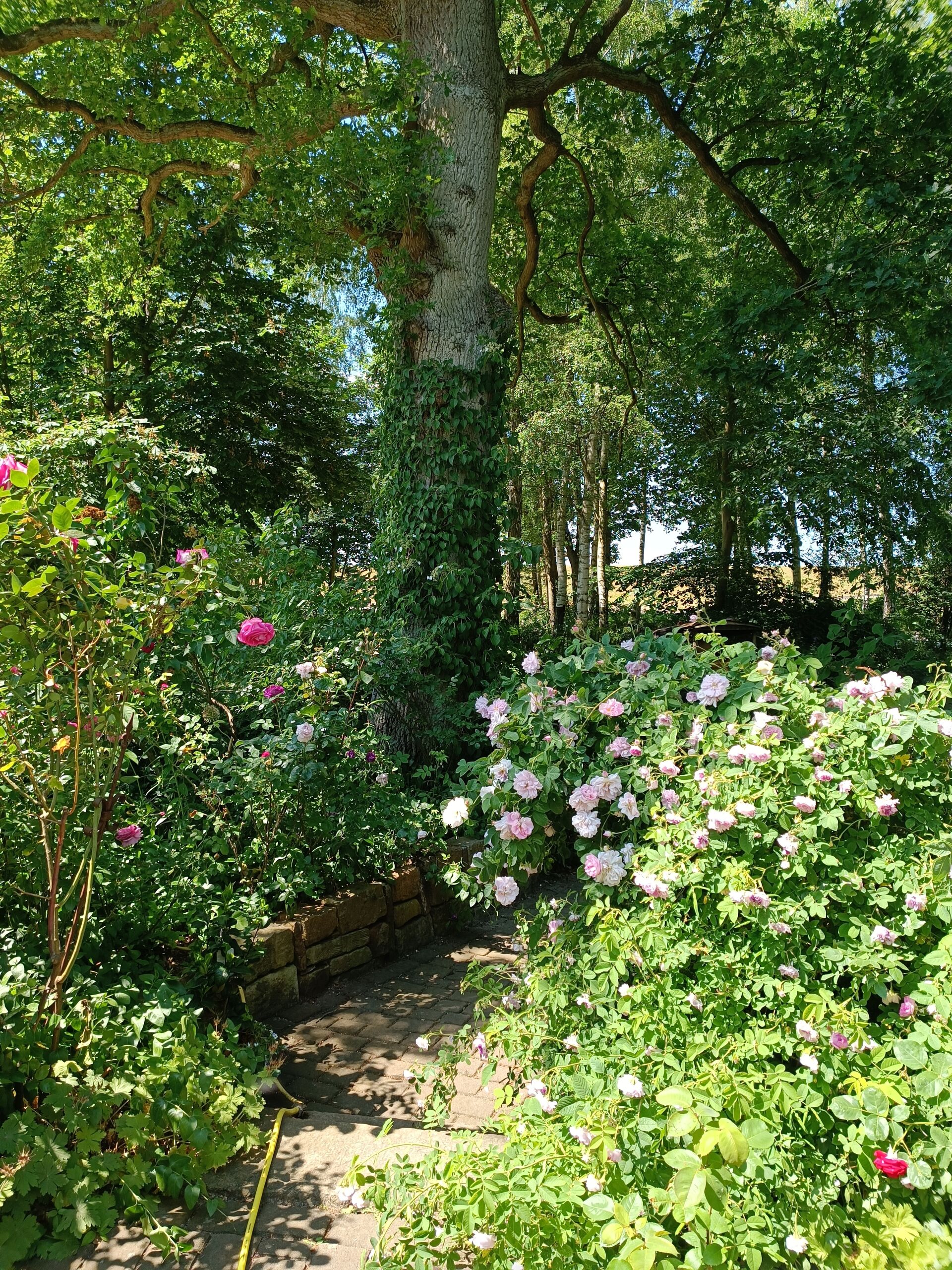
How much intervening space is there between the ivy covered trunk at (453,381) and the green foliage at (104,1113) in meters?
3.56

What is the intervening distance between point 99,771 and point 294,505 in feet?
10.4

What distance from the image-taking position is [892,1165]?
→ 1.59 meters

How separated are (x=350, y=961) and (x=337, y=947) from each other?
0.15m

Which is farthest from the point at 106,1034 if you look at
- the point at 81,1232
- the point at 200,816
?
the point at 200,816

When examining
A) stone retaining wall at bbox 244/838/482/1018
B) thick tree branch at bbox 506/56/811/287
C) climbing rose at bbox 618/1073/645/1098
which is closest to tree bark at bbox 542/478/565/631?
thick tree branch at bbox 506/56/811/287

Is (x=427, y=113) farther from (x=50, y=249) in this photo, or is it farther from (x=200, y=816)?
(x=200, y=816)

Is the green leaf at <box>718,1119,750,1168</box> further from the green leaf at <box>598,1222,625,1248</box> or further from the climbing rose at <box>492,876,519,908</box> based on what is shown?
the climbing rose at <box>492,876,519,908</box>

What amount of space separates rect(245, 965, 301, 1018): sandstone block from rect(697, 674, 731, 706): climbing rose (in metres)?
2.16

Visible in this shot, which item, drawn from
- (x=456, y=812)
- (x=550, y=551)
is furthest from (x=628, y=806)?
(x=550, y=551)

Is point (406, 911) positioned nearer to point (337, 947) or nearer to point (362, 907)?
point (362, 907)

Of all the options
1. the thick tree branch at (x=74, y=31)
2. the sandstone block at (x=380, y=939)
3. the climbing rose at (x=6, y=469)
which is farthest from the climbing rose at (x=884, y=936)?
the thick tree branch at (x=74, y=31)

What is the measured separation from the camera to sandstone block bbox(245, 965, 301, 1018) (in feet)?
11.0

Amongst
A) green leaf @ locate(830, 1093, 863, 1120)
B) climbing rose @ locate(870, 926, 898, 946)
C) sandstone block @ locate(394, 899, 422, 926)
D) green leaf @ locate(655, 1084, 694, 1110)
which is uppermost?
climbing rose @ locate(870, 926, 898, 946)

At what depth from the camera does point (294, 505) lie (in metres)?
5.21
